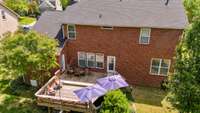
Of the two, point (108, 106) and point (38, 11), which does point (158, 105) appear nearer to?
point (108, 106)

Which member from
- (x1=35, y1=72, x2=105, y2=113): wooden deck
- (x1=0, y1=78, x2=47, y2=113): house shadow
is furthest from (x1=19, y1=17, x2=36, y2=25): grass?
(x1=35, y1=72, x2=105, y2=113): wooden deck

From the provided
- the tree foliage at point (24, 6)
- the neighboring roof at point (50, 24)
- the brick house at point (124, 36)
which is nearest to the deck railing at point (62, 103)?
the brick house at point (124, 36)

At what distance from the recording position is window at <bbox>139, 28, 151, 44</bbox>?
21109 millimetres

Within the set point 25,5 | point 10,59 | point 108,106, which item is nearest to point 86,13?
point 10,59

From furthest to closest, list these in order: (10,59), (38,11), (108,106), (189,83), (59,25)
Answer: (38,11) < (59,25) < (10,59) < (108,106) < (189,83)

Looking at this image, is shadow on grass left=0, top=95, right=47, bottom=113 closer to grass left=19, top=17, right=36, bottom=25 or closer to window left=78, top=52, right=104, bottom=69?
window left=78, top=52, right=104, bottom=69

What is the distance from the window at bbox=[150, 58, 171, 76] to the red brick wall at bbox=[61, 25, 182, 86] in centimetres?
39

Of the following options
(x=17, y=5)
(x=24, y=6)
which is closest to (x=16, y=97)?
(x=17, y=5)

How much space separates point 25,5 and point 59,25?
31.1 meters

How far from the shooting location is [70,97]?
19641mm

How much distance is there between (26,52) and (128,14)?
401 inches

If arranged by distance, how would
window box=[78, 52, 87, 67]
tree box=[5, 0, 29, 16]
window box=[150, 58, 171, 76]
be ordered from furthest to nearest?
tree box=[5, 0, 29, 16], window box=[78, 52, 87, 67], window box=[150, 58, 171, 76]

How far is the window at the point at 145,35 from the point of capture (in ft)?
69.3

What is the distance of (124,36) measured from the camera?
861 inches
